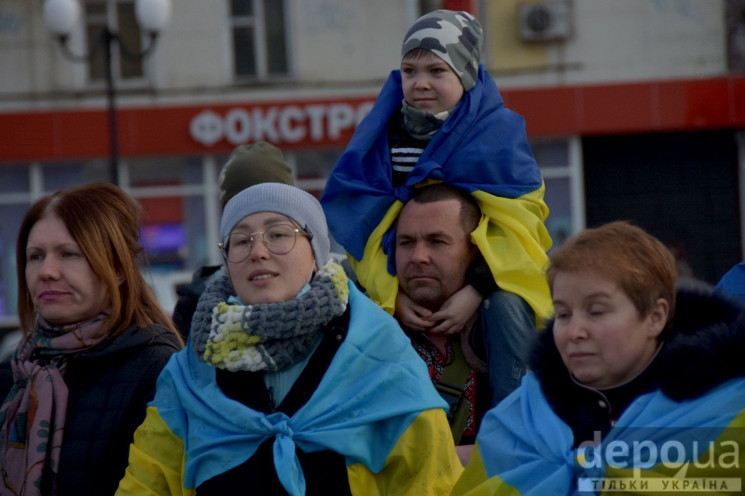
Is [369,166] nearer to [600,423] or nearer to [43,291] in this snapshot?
[43,291]

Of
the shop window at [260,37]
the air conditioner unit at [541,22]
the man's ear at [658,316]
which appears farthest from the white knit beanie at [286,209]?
the shop window at [260,37]

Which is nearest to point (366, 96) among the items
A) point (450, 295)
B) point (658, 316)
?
point (450, 295)

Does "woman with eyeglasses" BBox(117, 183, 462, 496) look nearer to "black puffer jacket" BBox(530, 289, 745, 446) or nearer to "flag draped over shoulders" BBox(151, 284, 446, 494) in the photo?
"flag draped over shoulders" BBox(151, 284, 446, 494)

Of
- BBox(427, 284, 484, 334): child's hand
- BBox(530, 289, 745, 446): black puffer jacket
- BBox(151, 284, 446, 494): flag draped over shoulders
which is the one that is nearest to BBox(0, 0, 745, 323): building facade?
BBox(427, 284, 484, 334): child's hand

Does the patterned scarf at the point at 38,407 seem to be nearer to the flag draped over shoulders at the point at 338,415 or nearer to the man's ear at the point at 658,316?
the flag draped over shoulders at the point at 338,415

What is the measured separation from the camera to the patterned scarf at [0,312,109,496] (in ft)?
11.9

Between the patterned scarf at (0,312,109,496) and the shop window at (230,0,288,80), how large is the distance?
15645 mm

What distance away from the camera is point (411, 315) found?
390cm

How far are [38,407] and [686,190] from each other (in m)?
16.4

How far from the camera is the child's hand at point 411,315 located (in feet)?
12.7

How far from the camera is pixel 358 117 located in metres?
18.7

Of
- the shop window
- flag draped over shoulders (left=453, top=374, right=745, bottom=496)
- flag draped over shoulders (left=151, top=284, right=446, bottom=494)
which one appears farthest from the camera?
the shop window

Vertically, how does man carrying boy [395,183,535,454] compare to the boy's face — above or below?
below

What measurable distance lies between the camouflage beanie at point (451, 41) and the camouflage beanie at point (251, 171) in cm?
98
